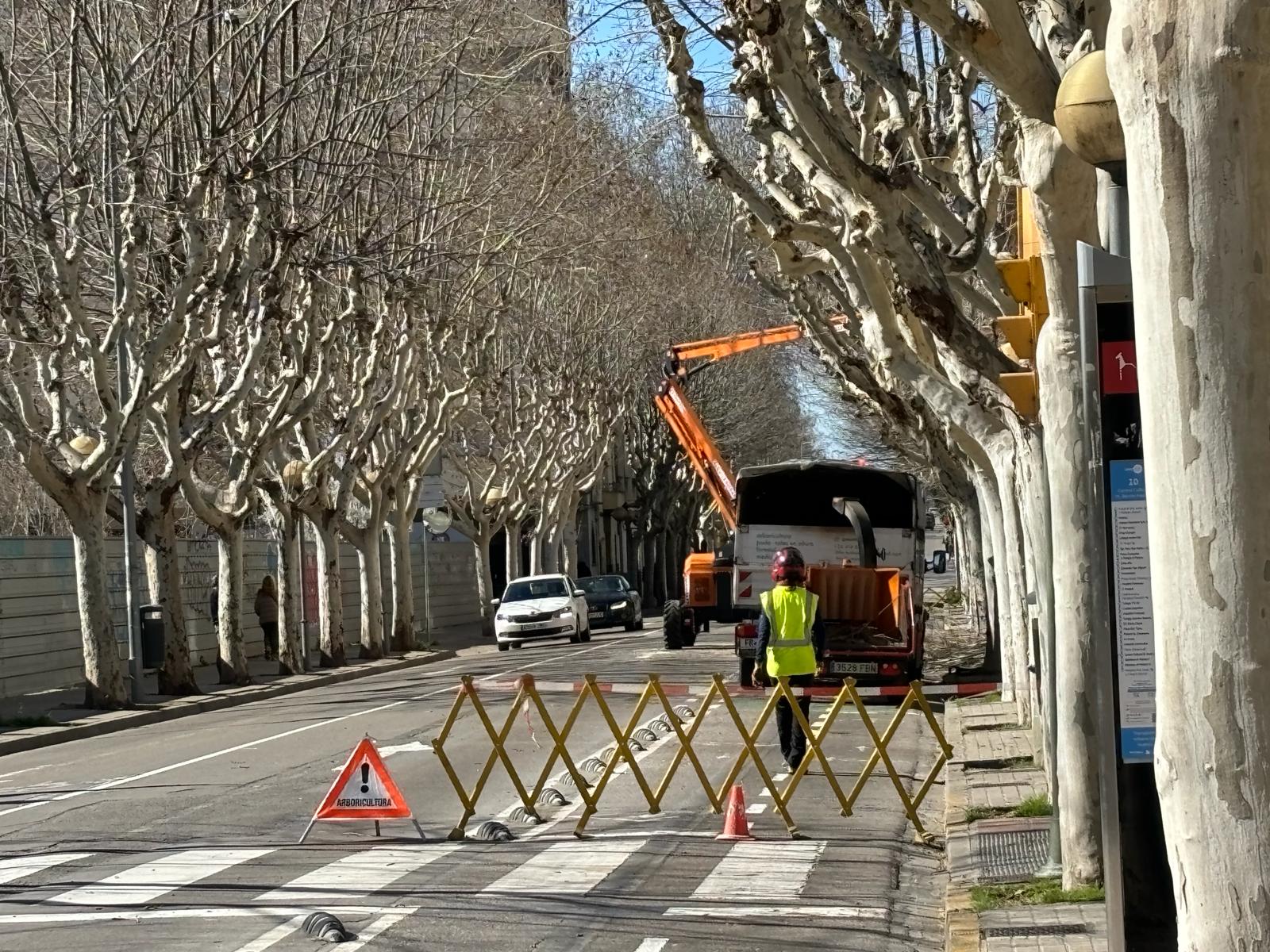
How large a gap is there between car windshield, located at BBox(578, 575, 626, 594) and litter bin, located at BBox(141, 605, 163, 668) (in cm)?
2360

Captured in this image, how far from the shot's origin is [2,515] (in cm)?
5125

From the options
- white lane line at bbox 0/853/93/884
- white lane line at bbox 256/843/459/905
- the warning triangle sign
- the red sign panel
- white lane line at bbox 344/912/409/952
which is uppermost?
the red sign panel

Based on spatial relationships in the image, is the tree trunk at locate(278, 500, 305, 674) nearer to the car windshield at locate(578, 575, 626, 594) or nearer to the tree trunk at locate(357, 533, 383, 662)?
the tree trunk at locate(357, 533, 383, 662)

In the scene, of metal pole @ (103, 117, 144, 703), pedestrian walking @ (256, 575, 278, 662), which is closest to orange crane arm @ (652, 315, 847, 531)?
pedestrian walking @ (256, 575, 278, 662)

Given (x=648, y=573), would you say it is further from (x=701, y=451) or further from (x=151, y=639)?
(x=151, y=639)

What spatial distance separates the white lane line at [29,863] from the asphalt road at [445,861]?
0.09 feet

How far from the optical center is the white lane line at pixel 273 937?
26.6 ft

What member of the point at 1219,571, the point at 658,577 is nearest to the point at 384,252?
the point at 1219,571

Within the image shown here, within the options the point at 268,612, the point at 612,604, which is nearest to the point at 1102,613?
the point at 268,612

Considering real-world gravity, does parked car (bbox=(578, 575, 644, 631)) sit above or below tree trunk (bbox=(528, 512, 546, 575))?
below

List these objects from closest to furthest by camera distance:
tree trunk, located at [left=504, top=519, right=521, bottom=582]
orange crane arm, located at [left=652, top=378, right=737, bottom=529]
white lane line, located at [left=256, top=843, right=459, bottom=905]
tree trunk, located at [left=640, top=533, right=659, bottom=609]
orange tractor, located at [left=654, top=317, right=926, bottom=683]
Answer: white lane line, located at [left=256, top=843, right=459, bottom=905] < orange tractor, located at [left=654, top=317, right=926, bottom=683] < orange crane arm, located at [left=652, top=378, right=737, bottom=529] < tree trunk, located at [left=504, top=519, right=521, bottom=582] < tree trunk, located at [left=640, top=533, right=659, bottom=609]

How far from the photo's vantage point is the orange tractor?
907 inches

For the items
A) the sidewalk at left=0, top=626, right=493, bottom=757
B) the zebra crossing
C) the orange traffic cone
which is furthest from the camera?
the sidewalk at left=0, top=626, right=493, bottom=757

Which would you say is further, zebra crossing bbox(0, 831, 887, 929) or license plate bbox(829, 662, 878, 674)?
license plate bbox(829, 662, 878, 674)
